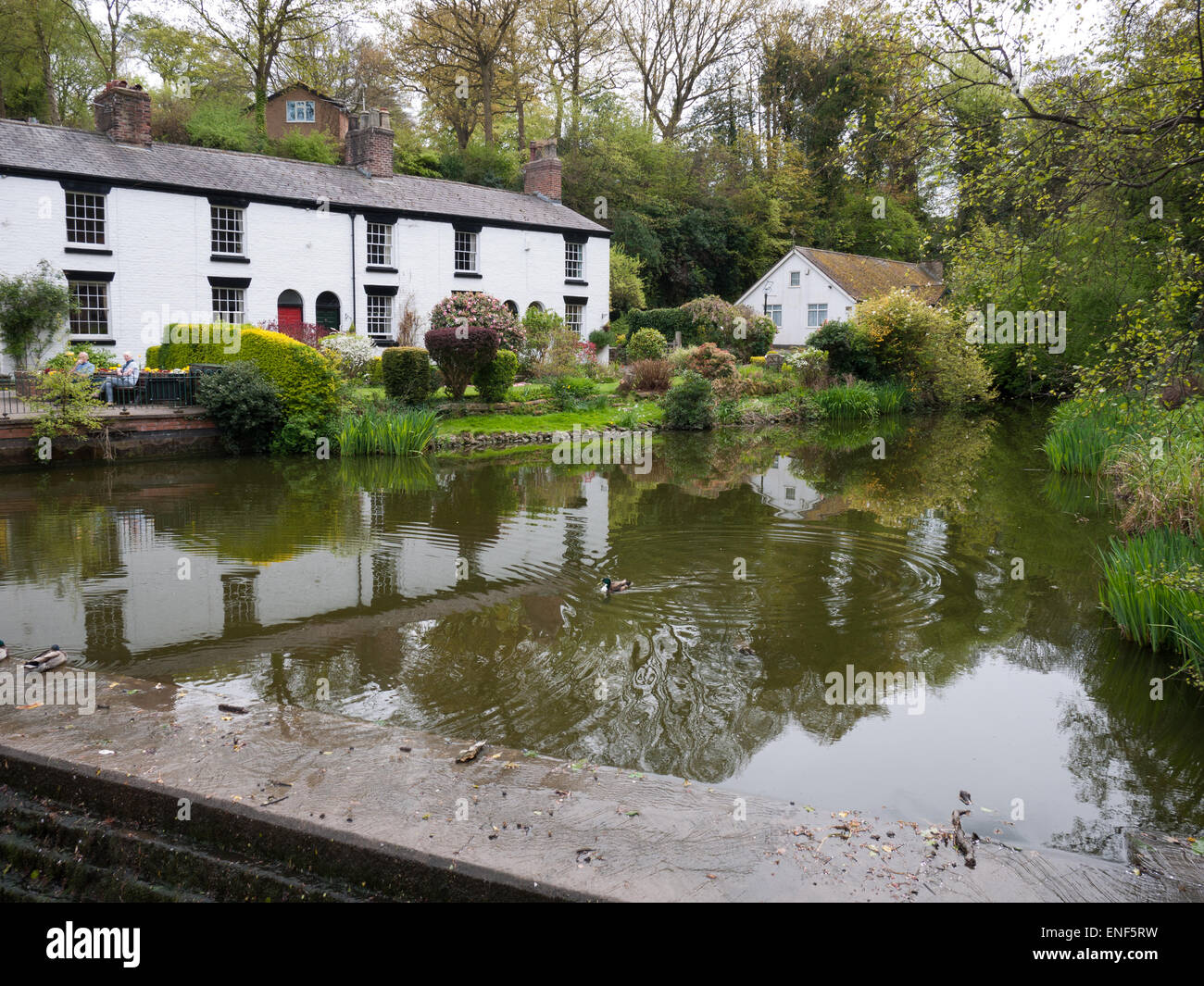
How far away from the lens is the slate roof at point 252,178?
24.1 metres

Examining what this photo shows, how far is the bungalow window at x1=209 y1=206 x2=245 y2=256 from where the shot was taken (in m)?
27.0

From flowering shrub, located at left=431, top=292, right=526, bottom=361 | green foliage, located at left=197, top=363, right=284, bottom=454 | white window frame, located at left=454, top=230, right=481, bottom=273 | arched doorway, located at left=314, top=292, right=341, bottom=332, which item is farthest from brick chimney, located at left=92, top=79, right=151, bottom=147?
green foliage, located at left=197, top=363, right=284, bottom=454

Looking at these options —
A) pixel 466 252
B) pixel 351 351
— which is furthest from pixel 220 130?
pixel 351 351

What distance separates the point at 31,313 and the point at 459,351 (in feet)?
36.0

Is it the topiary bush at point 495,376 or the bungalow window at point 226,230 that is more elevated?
the bungalow window at point 226,230

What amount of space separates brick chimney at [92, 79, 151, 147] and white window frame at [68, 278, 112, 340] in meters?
4.68

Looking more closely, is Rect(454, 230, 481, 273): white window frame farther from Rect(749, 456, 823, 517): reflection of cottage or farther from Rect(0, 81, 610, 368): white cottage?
Rect(749, 456, 823, 517): reflection of cottage

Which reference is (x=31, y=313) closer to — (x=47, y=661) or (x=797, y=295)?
(x=47, y=661)

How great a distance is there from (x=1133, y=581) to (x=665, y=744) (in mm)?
4692

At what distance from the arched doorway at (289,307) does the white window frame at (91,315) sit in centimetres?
492

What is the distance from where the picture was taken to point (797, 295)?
43.2m

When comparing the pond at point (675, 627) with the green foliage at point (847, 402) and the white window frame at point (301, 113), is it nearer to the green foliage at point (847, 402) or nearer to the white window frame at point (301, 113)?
the green foliage at point (847, 402)

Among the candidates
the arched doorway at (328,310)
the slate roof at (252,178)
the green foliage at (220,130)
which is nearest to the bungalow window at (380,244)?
the slate roof at (252,178)
